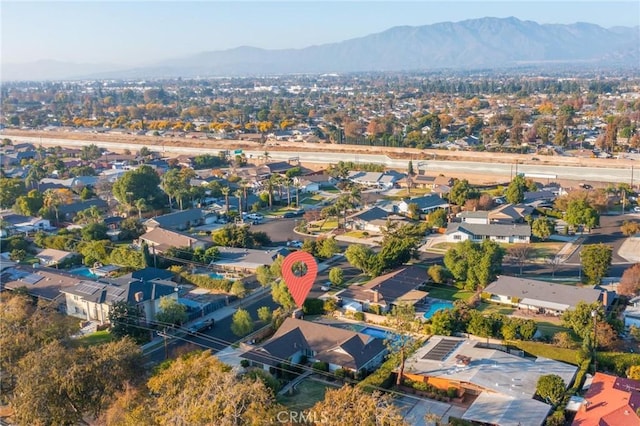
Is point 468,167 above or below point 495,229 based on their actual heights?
above

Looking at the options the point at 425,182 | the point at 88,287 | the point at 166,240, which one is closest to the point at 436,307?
the point at 88,287

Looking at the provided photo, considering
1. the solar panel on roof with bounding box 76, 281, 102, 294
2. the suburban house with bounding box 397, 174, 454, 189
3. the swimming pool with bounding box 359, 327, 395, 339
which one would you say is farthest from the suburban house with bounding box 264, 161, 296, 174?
the swimming pool with bounding box 359, 327, 395, 339

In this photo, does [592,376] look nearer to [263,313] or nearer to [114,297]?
[263,313]

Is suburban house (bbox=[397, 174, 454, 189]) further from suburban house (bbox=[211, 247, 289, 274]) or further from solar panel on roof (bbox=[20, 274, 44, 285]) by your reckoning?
solar panel on roof (bbox=[20, 274, 44, 285])

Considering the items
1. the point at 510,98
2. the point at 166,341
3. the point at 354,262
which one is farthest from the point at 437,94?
the point at 166,341

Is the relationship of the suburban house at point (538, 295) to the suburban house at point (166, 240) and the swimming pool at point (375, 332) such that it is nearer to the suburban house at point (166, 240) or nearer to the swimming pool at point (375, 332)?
the swimming pool at point (375, 332)

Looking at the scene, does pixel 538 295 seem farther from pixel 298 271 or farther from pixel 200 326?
pixel 200 326
